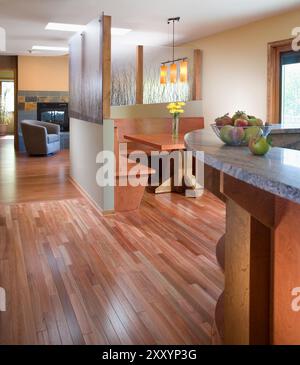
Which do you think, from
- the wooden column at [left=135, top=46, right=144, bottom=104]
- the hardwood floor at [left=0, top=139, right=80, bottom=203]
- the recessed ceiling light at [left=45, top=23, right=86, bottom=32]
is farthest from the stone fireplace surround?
the recessed ceiling light at [left=45, top=23, right=86, bottom=32]

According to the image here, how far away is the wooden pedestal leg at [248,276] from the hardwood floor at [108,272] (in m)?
0.67

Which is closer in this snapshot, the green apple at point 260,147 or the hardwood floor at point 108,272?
the green apple at point 260,147

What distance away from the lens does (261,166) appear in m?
1.32

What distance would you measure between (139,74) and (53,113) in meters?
4.36

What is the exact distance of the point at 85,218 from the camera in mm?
4566

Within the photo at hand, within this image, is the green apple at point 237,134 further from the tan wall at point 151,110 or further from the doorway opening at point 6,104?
the doorway opening at point 6,104

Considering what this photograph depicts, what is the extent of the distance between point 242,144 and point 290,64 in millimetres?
3982

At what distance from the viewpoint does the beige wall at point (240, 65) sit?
5.47 metres

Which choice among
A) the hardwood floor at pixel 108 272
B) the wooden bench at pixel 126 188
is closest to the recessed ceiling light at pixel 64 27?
the wooden bench at pixel 126 188

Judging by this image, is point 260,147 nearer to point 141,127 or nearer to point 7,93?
point 141,127

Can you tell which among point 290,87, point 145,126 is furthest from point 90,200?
point 290,87

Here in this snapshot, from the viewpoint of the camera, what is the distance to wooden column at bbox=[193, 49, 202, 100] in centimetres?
714

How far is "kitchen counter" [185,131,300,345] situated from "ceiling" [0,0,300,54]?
11.9ft
